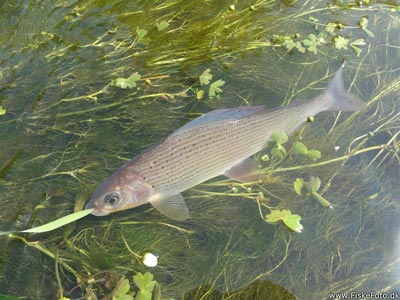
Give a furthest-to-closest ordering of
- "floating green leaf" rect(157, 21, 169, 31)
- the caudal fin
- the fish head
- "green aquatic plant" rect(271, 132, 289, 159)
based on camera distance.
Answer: "floating green leaf" rect(157, 21, 169, 31) → the caudal fin → "green aquatic plant" rect(271, 132, 289, 159) → the fish head

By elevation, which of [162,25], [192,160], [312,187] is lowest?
[312,187]

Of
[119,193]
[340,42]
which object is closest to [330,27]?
[340,42]

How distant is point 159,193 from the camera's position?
3607mm

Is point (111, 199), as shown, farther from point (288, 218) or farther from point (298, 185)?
point (298, 185)

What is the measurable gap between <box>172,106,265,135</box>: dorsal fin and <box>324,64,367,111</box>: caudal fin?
3.20 ft

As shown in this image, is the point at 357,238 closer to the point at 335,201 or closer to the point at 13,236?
the point at 335,201

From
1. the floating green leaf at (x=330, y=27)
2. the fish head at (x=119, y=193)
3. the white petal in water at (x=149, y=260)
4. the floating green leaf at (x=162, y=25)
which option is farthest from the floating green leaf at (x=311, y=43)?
the white petal in water at (x=149, y=260)

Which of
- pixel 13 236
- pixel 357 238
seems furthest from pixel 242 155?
pixel 13 236

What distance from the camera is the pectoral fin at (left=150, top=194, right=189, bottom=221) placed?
3629 millimetres

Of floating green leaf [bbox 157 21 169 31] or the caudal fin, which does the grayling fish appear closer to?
the caudal fin

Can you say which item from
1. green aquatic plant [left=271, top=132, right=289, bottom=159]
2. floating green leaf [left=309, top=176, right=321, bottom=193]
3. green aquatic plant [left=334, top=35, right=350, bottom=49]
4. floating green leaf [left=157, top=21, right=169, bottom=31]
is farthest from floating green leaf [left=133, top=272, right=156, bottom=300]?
green aquatic plant [left=334, top=35, right=350, bottom=49]

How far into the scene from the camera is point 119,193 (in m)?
3.43

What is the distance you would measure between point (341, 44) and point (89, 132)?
3.16 m

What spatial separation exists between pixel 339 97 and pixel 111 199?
2.66 meters
